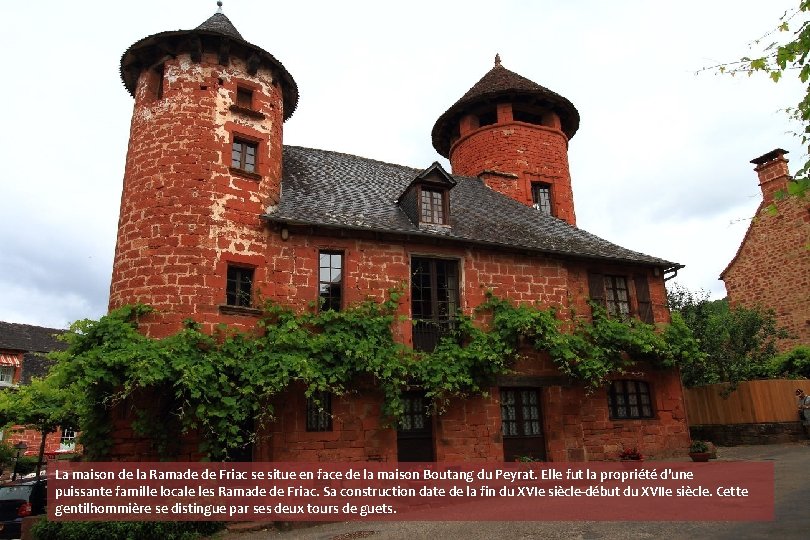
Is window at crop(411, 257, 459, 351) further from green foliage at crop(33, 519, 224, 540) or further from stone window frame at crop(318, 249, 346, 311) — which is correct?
green foliage at crop(33, 519, 224, 540)

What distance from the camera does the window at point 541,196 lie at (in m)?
19.5

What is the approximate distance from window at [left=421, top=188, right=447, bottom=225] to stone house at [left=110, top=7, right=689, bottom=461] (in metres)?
0.04

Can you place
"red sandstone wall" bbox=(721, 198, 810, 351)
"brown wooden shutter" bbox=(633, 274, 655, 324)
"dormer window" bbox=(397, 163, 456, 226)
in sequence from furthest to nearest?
"red sandstone wall" bbox=(721, 198, 810, 351) < "brown wooden shutter" bbox=(633, 274, 655, 324) < "dormer window" bbox=(397, 163, 456, 226)

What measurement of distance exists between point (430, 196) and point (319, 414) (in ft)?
20.7

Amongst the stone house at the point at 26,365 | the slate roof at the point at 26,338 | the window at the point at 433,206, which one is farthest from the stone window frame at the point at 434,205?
the slate roof at the point at 26,338

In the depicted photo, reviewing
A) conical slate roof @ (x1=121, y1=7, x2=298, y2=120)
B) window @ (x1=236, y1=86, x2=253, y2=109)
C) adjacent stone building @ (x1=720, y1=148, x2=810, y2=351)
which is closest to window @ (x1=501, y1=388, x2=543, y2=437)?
window @ (x1=236, y1=86, x2=253, y2=109)

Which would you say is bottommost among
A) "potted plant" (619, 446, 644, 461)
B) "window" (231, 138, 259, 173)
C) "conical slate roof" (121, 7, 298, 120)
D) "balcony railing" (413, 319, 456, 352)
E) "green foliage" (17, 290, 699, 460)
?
"potted plant" (619, 446, 644, 461)

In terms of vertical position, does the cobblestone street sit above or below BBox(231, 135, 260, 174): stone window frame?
below

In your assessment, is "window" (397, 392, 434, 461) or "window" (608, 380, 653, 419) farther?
"window" (608, 380, 653, 419)

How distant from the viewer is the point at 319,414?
11375 millimetres

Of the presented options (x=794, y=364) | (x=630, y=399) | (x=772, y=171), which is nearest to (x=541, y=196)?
(x=630, y=399)

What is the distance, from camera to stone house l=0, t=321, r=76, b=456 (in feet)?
89.5

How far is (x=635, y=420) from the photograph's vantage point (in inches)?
556

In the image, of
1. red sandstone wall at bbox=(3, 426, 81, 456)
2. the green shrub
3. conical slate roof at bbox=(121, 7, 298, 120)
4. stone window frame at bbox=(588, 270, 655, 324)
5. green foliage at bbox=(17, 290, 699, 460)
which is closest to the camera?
green foliage at bbox=(17, 290, 699, 460)
